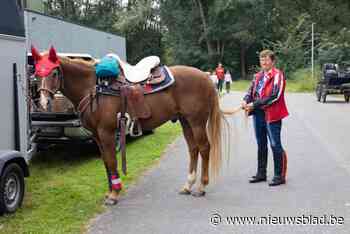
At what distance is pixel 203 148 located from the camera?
6.93 metres

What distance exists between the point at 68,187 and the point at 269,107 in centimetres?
316

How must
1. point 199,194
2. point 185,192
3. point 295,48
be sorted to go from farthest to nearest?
1. point 295,48
2. point 185,192
3. point 199,194

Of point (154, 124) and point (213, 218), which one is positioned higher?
point (154, 124)

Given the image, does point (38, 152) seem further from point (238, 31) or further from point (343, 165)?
point (238, 31)

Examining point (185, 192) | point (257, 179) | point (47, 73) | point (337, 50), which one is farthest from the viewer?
point (337, 50)

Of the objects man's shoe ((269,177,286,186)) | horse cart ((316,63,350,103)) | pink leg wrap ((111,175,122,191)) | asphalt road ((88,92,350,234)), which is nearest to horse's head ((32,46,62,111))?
pink leg wrap ((111,175,122,191))

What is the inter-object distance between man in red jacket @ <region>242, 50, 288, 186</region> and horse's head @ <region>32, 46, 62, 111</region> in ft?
9.06

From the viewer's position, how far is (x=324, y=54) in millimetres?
36562

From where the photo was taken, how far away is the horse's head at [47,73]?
19.2ft

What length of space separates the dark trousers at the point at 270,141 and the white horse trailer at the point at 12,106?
11.0ft

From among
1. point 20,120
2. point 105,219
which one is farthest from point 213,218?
point 20,120

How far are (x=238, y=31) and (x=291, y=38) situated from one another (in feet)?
26.1

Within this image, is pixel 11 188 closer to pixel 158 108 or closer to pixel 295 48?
pixel 158 108

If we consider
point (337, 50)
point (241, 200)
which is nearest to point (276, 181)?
point (241, 200)
